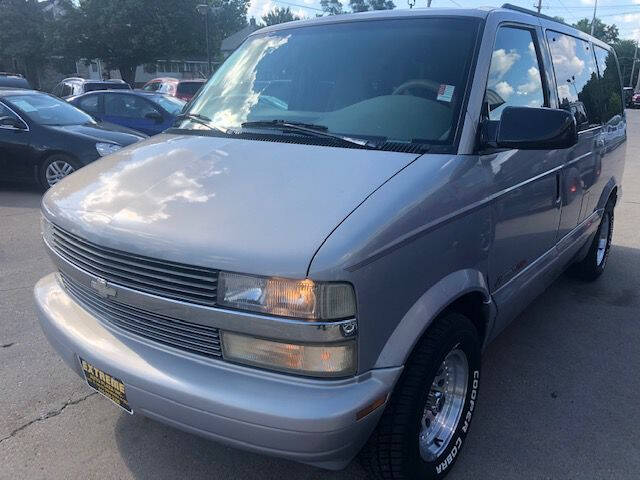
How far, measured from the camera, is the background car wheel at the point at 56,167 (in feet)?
26.3

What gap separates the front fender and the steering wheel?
906 mm

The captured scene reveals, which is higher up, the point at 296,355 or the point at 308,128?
the point at 308,128

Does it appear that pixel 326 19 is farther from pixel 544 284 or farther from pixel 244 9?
pixel 244 9

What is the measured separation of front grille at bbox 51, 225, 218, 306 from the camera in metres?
1.95

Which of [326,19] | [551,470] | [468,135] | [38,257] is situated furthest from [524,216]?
[38,257]

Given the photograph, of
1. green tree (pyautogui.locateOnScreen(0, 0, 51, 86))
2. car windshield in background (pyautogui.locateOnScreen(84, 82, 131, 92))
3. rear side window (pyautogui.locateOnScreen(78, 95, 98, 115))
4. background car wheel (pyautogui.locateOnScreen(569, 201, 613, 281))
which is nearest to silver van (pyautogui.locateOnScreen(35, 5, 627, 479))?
background car wheel (pyautogui.locateOnScreen(569, 201, 613, 281))

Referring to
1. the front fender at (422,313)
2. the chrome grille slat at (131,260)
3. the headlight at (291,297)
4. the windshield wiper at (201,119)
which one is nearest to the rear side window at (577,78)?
the front fender at (422,313)

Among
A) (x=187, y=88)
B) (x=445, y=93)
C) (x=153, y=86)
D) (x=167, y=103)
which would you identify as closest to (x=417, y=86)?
(x=445, y=93)

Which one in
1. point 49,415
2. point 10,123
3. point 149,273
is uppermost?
point 149,273

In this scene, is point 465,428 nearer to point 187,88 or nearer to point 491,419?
point 491,419

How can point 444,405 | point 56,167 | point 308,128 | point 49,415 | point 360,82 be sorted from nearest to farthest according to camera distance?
1. point 444,405
2. point 308,128
3. point 360,82
4. point 49,415
5. point 56,167

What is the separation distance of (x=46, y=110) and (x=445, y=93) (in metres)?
7.74

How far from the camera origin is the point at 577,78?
3996 millimetres

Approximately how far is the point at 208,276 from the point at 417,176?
898 millimetres
